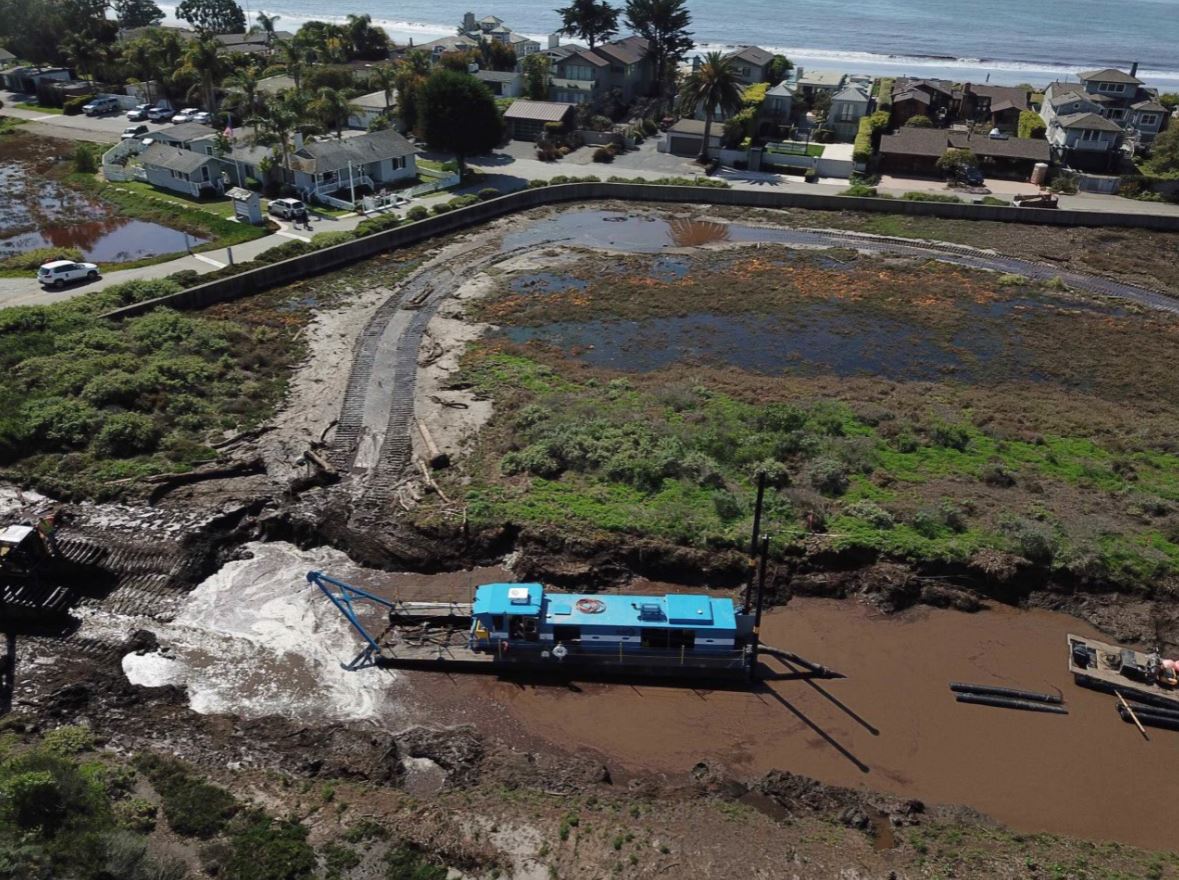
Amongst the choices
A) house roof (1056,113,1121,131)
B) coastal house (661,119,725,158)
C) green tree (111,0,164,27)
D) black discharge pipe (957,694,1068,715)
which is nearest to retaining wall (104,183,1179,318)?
coastal house (661,119,725,158)

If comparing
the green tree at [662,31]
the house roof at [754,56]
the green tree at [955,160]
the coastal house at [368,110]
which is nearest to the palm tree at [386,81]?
the coastal house at [368,110]

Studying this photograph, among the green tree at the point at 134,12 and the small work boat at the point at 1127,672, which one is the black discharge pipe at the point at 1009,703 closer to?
the small work boat at the point at 1127,672

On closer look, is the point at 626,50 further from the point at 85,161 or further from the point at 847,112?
the point at 85,161

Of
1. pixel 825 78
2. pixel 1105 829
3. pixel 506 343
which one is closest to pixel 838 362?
pixel 506 343

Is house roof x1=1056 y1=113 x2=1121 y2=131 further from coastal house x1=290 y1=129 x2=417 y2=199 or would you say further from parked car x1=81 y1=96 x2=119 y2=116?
parked car x1=81 y1=96 x2=119 y2=116

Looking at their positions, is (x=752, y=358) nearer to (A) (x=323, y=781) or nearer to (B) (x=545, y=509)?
(B) (x=545, y=509)

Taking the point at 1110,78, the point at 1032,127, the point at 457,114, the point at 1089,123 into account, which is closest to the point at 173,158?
the point at 457,114
